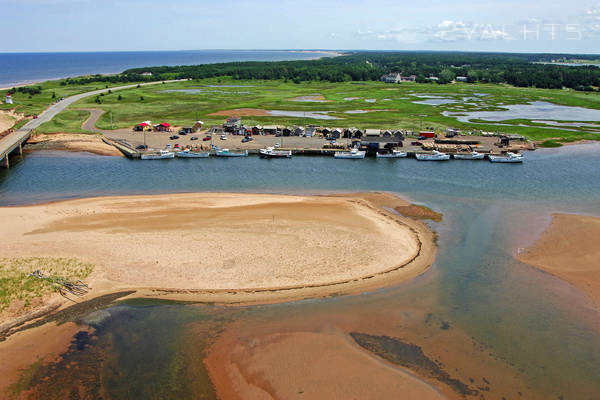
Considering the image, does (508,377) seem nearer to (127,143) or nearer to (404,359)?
(404,359)

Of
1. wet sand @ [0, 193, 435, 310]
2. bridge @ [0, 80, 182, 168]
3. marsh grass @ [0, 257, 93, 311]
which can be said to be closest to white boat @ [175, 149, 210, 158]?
wet sand @ [0, 193, 435, 310]

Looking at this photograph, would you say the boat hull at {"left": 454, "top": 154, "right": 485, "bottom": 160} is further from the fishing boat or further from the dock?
the dock

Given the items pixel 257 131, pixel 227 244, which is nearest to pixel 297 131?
pixel 257 131

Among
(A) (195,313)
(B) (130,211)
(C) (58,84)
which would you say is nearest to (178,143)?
(B) (130,211)

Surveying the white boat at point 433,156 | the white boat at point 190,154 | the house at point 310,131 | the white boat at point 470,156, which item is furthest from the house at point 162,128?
the white boat at point 470,156

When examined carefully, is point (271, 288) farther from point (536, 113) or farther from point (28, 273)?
point (536, 113)

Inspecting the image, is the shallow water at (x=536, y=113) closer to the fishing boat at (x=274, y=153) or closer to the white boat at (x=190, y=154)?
the fishing boat at (x=274, y=153)
